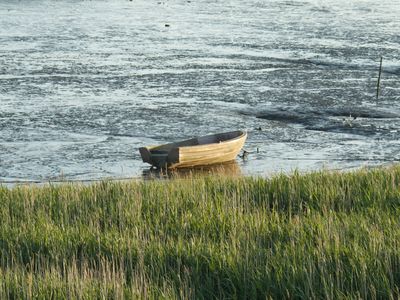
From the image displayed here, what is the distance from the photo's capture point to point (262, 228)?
406 inches

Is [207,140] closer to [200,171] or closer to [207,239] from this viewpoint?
[200,171]

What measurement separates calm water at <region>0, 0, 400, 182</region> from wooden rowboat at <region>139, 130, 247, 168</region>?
548mm

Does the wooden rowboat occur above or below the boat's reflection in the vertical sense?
above

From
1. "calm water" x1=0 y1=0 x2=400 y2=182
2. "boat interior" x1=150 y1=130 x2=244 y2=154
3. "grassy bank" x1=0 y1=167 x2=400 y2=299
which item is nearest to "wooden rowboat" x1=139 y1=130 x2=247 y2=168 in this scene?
"boat interior" x1=150 y1=130 x2=244 y2=154

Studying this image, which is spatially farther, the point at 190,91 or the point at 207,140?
the point at 190,91

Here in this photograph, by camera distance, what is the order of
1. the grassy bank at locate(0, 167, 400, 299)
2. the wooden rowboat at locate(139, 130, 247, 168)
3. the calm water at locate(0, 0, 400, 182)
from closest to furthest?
the grassy bank at locate(0, 167, 400, 299) → the wooden rowboat at locate(139, 130, 247, 168) → the calm water at locate(0, 0, 400, 182)

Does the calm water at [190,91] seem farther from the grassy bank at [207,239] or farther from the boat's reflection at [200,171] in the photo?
the grassy bank at [207,239]

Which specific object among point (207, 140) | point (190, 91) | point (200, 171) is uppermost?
point (207, 140)

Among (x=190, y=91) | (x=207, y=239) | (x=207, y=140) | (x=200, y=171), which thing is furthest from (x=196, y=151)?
(x=207, y=239)

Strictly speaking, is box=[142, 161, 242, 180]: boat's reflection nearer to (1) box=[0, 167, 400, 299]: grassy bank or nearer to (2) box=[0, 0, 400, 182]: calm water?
(2) box=[0, 0, 400, 182]: calm water

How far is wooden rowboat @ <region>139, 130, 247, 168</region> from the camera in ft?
73.0

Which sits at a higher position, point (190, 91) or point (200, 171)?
point (190, 91)

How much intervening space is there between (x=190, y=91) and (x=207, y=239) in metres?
23.0

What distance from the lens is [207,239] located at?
32.7 feet
